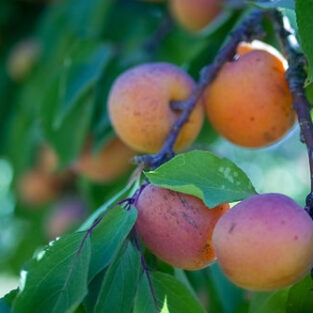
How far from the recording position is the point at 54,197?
2.21 m

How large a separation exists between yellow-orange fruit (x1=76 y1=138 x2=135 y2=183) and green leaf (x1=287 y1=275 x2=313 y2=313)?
730 mm

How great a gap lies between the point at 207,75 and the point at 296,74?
0.44ft

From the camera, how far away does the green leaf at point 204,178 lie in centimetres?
82

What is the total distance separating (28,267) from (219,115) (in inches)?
14.9

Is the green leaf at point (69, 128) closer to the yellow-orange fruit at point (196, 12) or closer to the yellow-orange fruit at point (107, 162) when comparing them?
the yellow-orange fruit at point (107, 162)

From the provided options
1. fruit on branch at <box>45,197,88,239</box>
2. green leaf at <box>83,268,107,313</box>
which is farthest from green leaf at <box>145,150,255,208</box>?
fruit on branch at <box>45,197,88,239</box>

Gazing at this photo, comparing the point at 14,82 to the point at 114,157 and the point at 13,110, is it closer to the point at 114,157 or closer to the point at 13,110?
the point at 13,110

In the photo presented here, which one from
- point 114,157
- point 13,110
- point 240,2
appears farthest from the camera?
point 13,110

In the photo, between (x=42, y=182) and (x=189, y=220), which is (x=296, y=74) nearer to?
(x=189, y=220)

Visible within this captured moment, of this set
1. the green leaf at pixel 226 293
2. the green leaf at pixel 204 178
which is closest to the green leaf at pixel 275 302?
the green leaf at pixel 204 178

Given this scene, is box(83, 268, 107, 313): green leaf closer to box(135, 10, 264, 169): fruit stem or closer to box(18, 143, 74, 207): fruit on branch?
box(135, 10, 264, 169): fruit stem

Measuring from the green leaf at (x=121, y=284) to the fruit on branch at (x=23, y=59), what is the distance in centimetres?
130

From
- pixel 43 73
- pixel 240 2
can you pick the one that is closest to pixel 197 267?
pixel 240 2

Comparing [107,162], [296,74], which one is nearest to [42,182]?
[107,162]
